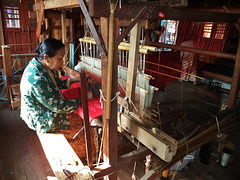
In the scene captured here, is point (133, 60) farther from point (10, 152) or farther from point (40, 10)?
point (10, 152)

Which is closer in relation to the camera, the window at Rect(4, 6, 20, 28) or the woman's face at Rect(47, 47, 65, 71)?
the woman's face at Rect(47, 47, 65, 71)

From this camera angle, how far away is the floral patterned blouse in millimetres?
1894

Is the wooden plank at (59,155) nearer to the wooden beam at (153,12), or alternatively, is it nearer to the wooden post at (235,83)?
the wooden beam at (153,12)

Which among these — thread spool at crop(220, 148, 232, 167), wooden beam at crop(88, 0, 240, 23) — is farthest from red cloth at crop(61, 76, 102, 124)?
thread spool at crop(220, 148, 232, 167)

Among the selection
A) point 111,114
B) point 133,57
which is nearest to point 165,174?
point 111,114

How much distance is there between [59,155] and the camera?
1957mm

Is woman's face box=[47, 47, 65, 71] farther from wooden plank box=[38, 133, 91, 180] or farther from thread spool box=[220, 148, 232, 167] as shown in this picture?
thread spool box=[220, 148, 232, 167]

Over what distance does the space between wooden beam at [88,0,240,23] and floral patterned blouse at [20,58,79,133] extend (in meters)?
1.04

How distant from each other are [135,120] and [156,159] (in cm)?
45

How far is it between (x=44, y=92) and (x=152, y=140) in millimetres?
1166

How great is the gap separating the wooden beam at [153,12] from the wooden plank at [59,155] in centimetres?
135

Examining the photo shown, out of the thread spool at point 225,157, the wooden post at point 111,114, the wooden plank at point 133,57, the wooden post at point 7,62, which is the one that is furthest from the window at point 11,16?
the thread spool at point 225,157

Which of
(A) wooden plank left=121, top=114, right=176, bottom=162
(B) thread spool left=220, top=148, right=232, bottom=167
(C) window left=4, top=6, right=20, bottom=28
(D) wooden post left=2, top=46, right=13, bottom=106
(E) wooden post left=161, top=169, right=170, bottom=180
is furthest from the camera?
(C) window left=4, top=6, right=20, bottom=28

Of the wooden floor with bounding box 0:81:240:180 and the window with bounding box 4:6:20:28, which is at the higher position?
the window with bounding box 4:6:20:28
